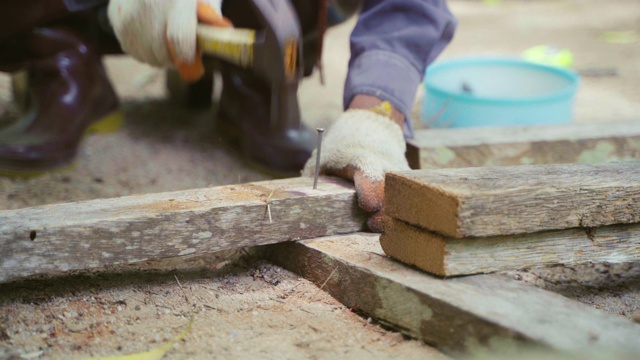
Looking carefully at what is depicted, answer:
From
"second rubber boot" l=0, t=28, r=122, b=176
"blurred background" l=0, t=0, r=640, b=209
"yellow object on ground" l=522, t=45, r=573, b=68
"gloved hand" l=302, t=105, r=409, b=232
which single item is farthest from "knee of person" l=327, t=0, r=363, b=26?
"yellow object on ground" l=522, t=45, r=573, b=68

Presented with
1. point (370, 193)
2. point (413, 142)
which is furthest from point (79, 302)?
point (413, 142)

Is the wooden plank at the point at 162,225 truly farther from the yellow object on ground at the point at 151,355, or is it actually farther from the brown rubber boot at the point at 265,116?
the brown rubber boot at the point at 265,116

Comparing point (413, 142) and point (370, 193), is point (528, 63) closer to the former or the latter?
point (413, 142)

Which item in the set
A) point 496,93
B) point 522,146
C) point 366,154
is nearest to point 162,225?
point 366,154

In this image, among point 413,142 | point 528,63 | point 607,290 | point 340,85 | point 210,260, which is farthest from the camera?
point 340,85

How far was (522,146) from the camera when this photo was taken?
1771 mm

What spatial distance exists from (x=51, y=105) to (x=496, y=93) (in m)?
1.59

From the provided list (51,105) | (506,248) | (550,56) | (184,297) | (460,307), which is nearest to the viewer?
(460,307)

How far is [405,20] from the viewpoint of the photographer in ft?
5.87

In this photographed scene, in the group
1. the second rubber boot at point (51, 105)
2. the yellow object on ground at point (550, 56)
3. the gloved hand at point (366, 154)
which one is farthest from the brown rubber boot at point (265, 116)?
the yellow object on ground at point (550, 56)

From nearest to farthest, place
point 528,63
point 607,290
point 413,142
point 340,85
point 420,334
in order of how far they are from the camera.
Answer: point 420,334 → point 607,290 → point 413,142 → point 528,63 → point 340,85

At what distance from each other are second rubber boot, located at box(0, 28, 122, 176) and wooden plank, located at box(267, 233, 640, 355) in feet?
3.18

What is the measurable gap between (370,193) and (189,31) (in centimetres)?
51

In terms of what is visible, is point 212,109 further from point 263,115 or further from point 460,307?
point 460,307
